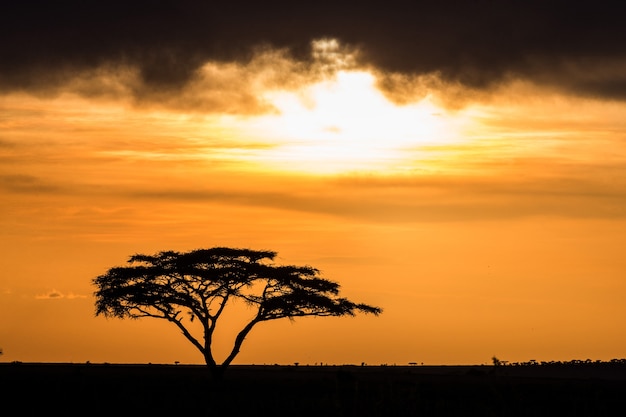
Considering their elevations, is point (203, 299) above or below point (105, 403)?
above

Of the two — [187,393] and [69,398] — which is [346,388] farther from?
[69,398]

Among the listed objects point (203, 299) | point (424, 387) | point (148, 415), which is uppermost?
point (203, 299)

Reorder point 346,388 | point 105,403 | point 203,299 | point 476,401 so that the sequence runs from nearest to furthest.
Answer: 1. point 105,403
2. point 476,401
3. point 346,388
4. point 203,299

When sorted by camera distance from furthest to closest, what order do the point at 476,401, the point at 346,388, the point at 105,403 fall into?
the point at 346,388 < the point at 476,401 < the point at 105,403

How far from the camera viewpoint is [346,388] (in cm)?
6881

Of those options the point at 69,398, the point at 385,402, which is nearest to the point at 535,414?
the point at 385,402

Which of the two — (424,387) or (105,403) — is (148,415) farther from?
(424,387)

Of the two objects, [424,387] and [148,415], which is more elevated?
[424,387]

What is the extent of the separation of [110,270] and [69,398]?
42.5 metres

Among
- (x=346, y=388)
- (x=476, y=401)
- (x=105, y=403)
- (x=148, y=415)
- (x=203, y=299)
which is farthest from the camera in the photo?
(x=203, y=299)

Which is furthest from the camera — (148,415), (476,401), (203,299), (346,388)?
(203,299)

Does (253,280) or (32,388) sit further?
(253,280)

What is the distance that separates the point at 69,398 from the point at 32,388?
7.64 m

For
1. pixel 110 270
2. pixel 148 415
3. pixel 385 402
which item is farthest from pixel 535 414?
pixel 110 270
